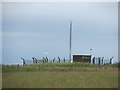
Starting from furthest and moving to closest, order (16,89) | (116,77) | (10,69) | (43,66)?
(43,66)
(10,69)
(116,77)
(16,89)

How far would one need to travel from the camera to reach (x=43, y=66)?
2366 cm

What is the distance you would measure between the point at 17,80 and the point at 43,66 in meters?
A: 8.49

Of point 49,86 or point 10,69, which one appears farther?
point 10,69

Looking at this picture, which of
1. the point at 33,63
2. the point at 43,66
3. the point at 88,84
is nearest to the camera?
the point at 88,84

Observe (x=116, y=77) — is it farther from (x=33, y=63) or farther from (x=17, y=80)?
(x=33, y=63)

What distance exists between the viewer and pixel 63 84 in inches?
571

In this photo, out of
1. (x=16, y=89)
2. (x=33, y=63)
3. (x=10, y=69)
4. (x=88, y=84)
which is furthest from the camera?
(x=33, y=63)

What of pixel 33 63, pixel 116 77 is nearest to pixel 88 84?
pixel 116 77

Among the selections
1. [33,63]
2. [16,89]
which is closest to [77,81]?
[16,89]

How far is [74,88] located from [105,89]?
125 centimetres

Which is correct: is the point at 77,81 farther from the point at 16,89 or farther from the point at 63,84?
the point at 16,89

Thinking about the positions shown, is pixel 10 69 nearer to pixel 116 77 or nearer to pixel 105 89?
pixel 116 77

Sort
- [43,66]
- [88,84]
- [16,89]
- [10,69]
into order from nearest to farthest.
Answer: [16,89]
[88,84]
[10,69]
[43,66]

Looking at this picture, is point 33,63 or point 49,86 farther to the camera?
point 33,63
